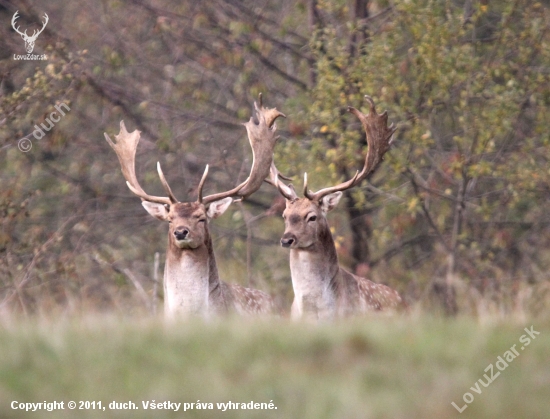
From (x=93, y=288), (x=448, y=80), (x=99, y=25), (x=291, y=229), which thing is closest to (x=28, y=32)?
(x=99, y=25)

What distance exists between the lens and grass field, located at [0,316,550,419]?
15.0ft

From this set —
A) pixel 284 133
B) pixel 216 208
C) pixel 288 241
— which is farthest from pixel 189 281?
pixel 284 133

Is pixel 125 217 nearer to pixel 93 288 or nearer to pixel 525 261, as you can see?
pixel 93 288

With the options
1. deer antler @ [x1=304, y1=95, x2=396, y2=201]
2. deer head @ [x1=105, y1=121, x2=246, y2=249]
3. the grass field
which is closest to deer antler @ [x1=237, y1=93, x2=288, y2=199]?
deer head @ [x1=105, y1=121, x2=246, y2=249]

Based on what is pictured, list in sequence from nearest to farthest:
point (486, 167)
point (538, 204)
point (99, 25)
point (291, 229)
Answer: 1. point (291, 229)
2. point (486, 167)
3. point (538, 204)
4. point (99, 25)

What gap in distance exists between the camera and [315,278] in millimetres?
9953

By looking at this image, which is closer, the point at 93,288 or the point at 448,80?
the point at 448,80

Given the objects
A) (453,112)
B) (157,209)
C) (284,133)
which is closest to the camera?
(157,209)

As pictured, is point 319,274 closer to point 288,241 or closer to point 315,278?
point 315,278

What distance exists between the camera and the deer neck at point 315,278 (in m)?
9.88

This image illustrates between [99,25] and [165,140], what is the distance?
231 cm

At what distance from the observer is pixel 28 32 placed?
629 inches

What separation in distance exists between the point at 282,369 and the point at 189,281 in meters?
4.79

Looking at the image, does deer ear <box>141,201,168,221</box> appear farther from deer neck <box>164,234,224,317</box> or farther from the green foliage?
the green foliage
